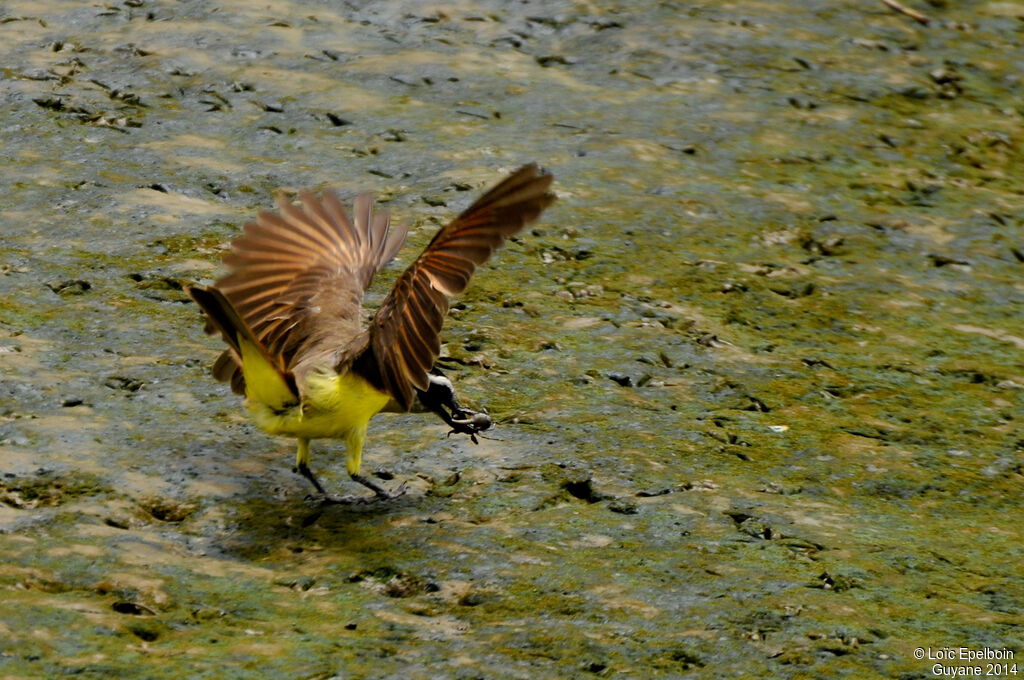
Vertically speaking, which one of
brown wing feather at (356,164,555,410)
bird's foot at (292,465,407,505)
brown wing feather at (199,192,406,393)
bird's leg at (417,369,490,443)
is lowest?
bird's foot at (292,465,407,505)

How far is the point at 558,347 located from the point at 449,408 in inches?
39.0

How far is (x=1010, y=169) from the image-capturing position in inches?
298

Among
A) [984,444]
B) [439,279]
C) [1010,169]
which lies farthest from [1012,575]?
[1010,169]

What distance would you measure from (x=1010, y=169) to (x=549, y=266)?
9.35 ft

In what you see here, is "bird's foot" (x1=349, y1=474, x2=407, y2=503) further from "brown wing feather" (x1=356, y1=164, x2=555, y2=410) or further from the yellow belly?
"brown wing feather" (x1=356, y1=164, x2=555, y2=410)

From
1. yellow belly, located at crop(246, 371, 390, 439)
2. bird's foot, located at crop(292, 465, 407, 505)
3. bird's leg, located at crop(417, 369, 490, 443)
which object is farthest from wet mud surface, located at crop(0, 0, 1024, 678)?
yellow belly, located at crop(246, 371, 390, 439)

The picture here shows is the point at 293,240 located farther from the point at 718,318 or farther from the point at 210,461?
the point at 718,318

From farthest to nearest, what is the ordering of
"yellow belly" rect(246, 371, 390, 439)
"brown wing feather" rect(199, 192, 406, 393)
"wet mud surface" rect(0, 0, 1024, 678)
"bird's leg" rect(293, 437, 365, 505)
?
"brown wing feather" rect(199, 192, 406, 393), "bird's leg" rect(293, 437, 365, 505), "yellow belly" rect(246, 371, 390, 439), "wet mud surface" rect(0, 0, 1024, 678)

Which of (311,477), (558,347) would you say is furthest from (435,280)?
(558,347)

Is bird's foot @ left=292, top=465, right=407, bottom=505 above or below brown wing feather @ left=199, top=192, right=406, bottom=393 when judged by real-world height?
below

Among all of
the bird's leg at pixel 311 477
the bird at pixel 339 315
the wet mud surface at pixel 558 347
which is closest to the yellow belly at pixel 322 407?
the bird at pixel 339 315

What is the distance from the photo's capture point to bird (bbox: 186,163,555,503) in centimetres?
419

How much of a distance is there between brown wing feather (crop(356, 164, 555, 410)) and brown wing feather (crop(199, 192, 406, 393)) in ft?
1.48

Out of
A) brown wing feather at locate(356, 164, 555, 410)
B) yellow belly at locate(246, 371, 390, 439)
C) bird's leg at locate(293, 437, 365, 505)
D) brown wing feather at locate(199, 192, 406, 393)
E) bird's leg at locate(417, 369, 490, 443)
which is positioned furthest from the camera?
brown wing feather at locate(199, 192, 406, 393)
